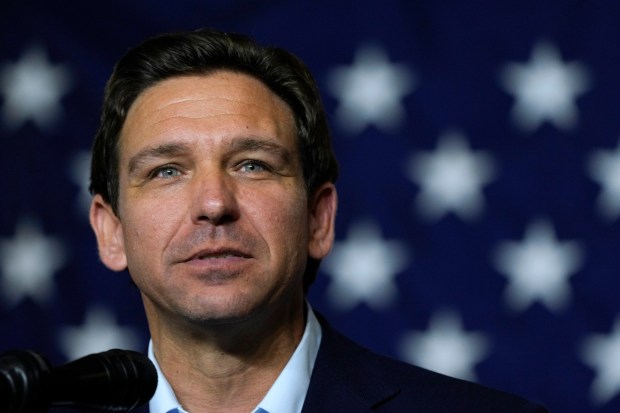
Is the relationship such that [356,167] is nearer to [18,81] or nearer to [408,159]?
[408,159]

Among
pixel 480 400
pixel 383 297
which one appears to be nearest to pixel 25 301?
pixel 383 297

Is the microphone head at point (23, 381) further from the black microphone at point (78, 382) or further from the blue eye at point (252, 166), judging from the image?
the blue eye at point (252, 166)

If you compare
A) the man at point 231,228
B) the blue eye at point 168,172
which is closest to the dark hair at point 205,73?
the man at point 231,228

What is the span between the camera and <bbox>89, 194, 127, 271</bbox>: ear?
269cm

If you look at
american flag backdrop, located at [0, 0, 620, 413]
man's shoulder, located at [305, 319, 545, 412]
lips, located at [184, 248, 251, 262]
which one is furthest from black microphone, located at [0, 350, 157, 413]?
american flag backdrop, located at [0, 0, 620, 413]

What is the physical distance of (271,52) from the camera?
2.76 m

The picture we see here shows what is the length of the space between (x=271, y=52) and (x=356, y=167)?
92 centimetres

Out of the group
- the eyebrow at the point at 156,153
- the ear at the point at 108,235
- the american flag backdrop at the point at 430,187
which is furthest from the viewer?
the american flag backdrop at the point at 430,187

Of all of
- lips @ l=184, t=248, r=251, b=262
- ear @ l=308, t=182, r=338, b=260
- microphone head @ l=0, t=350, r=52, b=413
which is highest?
ear @ l=308, t=182, r=338, b=260

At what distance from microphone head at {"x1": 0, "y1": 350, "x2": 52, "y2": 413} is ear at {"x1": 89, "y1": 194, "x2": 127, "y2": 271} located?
130 centimetres

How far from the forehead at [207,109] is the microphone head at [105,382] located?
1023 mm

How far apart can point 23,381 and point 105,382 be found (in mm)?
128

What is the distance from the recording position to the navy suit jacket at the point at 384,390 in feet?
8.26

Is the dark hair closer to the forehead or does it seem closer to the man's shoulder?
the forehead
